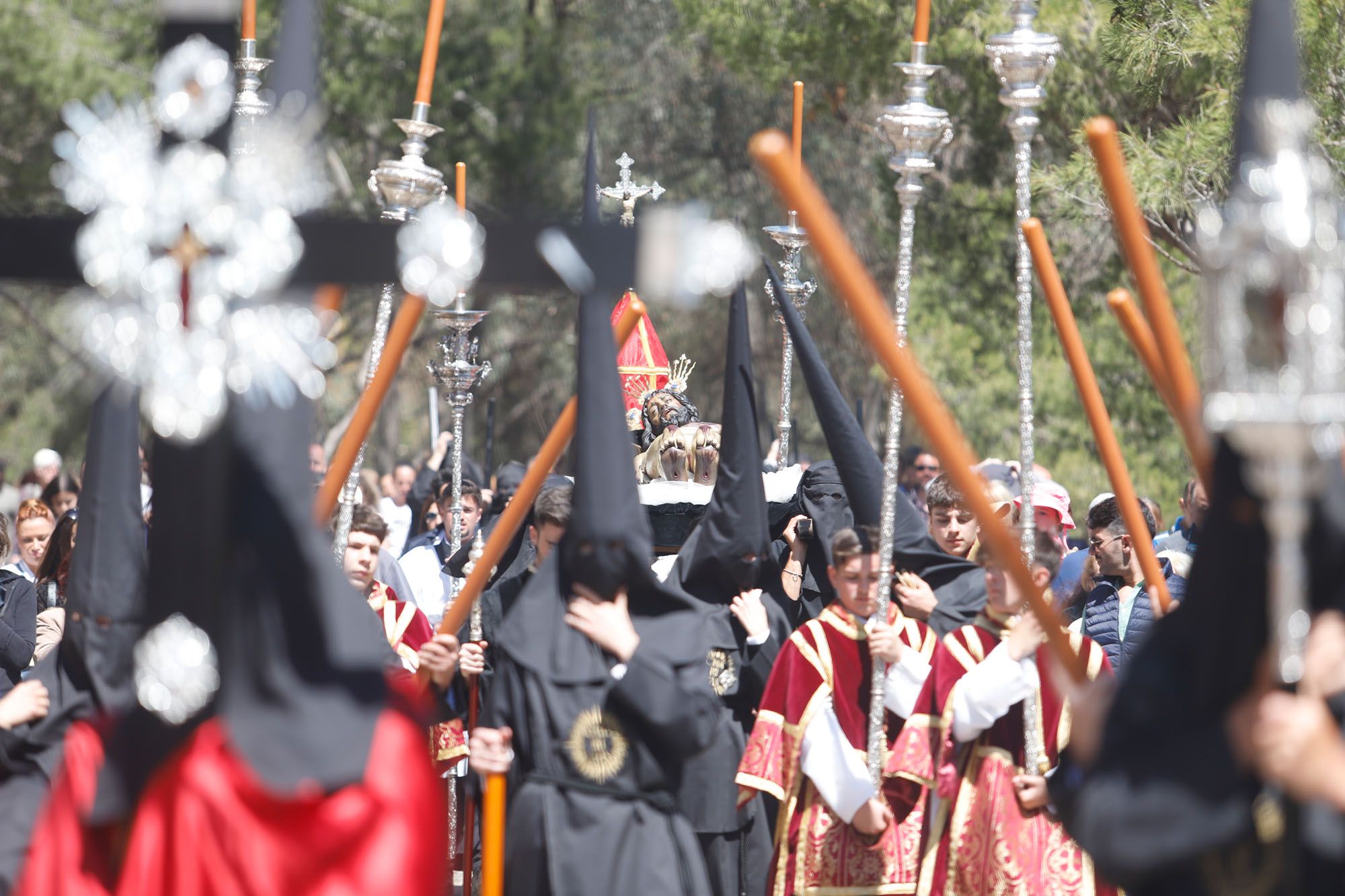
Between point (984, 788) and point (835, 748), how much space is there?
46 cm

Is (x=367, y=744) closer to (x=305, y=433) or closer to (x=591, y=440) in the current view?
(x=305, y=433)

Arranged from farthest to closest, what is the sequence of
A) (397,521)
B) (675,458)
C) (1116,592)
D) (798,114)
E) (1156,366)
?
(397,521), (675,458), (798,114), (1116,592), (1156,366)

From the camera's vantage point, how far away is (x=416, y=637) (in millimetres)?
6781

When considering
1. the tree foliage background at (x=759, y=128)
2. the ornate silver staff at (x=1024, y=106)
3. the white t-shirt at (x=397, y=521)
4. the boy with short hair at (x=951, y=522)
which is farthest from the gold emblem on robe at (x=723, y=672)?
the white t-shirt at (x=397, y=521)

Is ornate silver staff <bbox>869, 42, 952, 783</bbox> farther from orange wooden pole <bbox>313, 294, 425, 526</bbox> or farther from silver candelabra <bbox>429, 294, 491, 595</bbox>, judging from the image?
silver candelabra <bbox>429, 294, 491, 595</bbox>

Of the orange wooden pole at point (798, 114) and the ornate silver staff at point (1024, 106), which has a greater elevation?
the orange wooden pole at point (798, 114)

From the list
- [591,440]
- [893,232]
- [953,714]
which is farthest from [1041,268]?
[893,232]

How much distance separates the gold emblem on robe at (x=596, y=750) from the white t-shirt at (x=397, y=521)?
646 centimetres

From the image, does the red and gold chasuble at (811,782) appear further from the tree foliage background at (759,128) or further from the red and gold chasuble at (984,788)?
the tree foliage background at (759,128)

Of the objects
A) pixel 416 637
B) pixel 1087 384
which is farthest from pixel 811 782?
pixel 416 637

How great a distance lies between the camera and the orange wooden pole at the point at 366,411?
4.38 meters

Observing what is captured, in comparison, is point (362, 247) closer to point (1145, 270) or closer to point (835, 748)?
point (1145, 270)

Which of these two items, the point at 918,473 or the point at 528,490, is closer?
the point at 528,490

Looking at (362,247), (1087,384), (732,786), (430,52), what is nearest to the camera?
(362,247)
